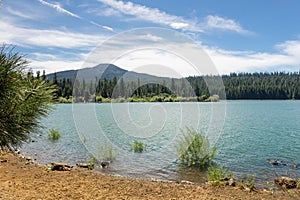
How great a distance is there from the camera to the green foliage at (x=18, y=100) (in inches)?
132

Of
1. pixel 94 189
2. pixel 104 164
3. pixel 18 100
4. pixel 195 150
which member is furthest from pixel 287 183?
pixel 18 100

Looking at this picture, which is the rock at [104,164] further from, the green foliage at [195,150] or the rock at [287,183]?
the rock at [287,183]

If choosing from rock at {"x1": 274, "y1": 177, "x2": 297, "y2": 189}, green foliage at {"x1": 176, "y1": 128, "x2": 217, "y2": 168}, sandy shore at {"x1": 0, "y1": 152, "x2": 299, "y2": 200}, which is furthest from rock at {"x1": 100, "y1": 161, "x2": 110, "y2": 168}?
rock at {"x1": 274, "y1": 177, "x2": 297, "y2": 189}

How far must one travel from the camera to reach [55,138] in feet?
81.9

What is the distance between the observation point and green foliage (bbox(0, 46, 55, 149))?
132 inches

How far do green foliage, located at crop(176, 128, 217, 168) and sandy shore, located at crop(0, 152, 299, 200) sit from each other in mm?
5026

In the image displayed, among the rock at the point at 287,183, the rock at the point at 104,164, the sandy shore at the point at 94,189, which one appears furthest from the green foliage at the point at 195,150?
the sandy shore at the point at 94,189

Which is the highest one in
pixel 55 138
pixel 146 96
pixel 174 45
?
pixel 174 45

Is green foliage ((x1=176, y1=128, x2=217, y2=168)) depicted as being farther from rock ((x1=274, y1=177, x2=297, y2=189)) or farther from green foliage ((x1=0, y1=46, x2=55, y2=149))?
green foliage ((x1=0, y1=46, x2=55, y2=149))

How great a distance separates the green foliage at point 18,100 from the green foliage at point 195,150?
418 inches

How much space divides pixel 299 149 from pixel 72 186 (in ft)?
53.7

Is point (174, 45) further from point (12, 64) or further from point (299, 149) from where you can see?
point (299, 149)

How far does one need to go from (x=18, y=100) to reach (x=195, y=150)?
38.5 ft

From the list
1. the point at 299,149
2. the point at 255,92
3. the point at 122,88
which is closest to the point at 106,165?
the point at 122,88
